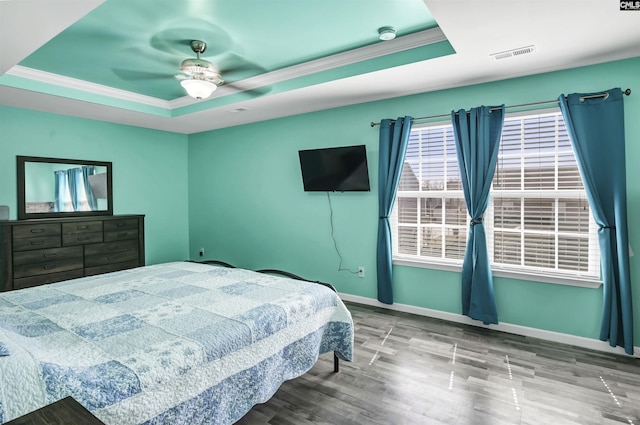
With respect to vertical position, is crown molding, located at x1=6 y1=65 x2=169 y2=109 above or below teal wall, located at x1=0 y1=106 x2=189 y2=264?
above

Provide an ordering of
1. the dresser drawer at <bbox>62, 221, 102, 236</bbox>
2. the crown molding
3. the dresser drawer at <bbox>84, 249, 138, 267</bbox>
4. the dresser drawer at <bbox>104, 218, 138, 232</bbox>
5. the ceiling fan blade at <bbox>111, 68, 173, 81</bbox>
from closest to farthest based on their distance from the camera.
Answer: the crown molding → the ceiling fan blade at <bbox>111, 68, 173, 81</bbox> → the dresser drawer at <bbox>62, 221, 102, 236</bbox> → the dresser drawer at <bbox>84, 249, 138, 267</bbox> → the dresser drawer at <bbox>104, 218, 138, 232</bbox>

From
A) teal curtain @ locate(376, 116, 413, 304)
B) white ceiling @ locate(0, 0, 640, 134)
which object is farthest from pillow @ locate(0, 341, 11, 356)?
teal curtain @ locate(376, 116, 413, 304)

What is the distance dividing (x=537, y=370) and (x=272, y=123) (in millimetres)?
4027

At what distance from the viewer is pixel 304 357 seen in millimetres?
2221

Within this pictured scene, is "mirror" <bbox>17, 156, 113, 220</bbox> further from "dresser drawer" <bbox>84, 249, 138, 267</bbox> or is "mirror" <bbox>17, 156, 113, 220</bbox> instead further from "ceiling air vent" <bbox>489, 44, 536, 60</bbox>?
"ceiling air vent" <bbox>489, 44, 536, 60</bbox>

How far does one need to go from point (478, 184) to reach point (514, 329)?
139cm

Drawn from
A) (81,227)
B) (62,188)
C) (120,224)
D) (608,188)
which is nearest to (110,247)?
(120,224)

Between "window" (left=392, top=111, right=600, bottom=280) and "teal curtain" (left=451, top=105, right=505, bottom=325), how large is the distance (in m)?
0.15

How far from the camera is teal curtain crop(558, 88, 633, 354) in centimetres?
276

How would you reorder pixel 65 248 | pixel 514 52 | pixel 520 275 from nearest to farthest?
1. pixel 514 52
2. pixel 520 275
3. pixel 65 248

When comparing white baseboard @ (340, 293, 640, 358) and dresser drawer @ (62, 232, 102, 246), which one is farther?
dresser drawer @ (62, 232, 102, 246)

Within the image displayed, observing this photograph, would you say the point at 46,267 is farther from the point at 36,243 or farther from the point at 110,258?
the point at 110,258

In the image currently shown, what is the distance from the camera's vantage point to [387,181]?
390cm

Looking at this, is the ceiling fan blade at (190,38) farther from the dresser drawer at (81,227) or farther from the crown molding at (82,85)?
the dresser drawer at (81,227)
